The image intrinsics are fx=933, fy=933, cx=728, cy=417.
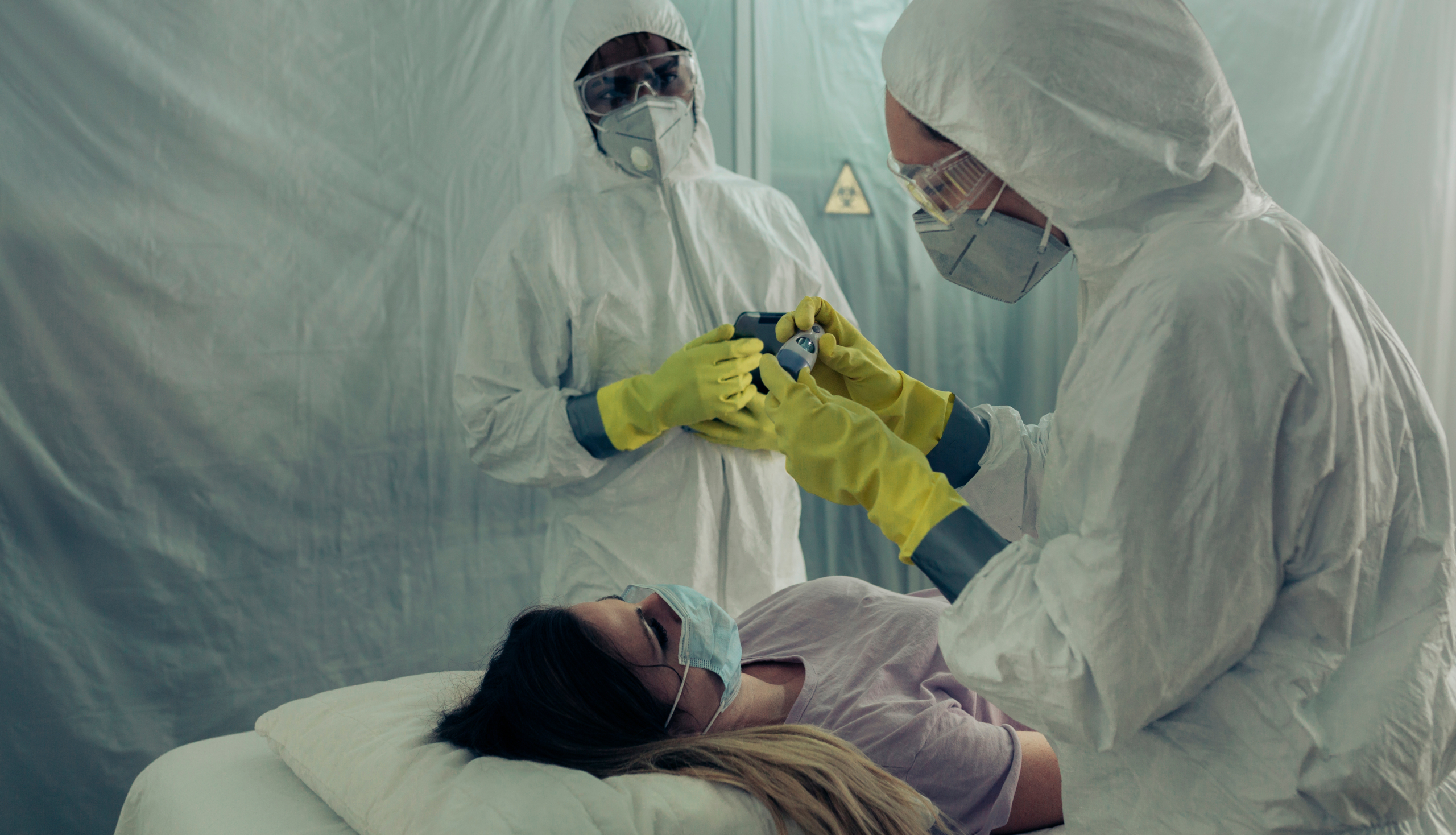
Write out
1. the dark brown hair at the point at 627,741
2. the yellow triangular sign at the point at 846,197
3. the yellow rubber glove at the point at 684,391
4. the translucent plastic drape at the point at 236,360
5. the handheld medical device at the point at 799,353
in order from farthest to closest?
the yellow triangular sign at the point at 846,197 < the translucent plastic drape at the point at 236,360 < the yellow rubber glove at the point at 684,391 < the handheld medical device at the point at 799,353 < the dark brown hair at the point at 627,741

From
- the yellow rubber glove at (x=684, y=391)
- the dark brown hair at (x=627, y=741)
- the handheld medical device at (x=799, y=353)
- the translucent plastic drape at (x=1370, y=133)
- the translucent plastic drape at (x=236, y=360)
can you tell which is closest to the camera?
the dark brown hair at (x=627, y=741)

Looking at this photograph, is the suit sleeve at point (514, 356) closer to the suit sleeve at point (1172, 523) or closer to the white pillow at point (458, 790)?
the white pillow at point (458, 790)

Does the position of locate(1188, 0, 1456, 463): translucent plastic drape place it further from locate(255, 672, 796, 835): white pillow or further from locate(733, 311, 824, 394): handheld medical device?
locate(255, 672, 796, 835): white pillow

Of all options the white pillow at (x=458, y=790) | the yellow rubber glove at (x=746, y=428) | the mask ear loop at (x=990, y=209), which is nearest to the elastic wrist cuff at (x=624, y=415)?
the yellow rubber glove at (x=746, y=428)

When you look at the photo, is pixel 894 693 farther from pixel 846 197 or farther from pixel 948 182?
pixel 846 197

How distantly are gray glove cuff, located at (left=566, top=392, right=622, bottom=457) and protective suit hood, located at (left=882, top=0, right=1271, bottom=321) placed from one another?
0.90m

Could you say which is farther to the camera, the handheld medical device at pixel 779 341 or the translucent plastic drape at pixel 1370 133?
the translucent plastic drape at pixel 1370 133

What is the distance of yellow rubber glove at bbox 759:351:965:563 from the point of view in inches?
37.1

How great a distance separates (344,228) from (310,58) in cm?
36

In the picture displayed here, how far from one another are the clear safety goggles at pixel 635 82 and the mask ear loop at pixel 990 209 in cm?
93

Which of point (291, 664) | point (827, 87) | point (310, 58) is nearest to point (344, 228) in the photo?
point (310, 58)

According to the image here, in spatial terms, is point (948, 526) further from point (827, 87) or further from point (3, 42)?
point (827, 87)

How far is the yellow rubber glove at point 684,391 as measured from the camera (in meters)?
1.53

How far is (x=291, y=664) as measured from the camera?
2.05 m
